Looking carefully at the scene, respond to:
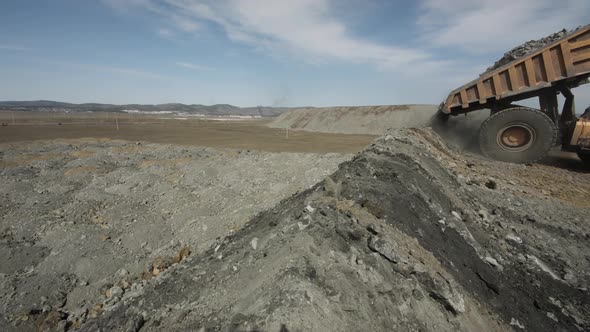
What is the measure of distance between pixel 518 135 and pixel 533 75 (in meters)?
1.70

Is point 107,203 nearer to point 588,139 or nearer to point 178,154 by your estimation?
point 178,154

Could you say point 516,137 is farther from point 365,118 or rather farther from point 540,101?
point 365,118

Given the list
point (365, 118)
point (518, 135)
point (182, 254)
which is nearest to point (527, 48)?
point (518, 135)

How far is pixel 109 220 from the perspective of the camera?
6754 mm

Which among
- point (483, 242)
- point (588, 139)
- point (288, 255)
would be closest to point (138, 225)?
point (288, 255)

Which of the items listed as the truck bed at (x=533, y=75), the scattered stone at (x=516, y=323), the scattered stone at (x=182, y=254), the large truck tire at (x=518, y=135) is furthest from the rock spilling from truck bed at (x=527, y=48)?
the scattered stone at (x=182, y=254)

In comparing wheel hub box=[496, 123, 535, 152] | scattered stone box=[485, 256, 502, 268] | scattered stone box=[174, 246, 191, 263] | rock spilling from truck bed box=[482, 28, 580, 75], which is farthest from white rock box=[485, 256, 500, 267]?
rock spilling from truck bed box=[482, 28, 580, 75]

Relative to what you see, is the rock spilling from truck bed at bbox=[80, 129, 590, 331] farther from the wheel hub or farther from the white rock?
the wheel hub

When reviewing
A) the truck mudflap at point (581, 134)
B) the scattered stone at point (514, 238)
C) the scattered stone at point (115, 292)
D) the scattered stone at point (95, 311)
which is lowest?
the scattered stone at point (514, 238)

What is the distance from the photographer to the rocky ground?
4516 mm

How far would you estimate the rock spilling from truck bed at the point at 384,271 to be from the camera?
8.29 feet

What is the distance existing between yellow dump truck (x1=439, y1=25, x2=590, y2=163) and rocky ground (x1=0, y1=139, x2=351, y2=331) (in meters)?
4.91

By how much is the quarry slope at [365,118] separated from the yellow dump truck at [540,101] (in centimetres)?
1934

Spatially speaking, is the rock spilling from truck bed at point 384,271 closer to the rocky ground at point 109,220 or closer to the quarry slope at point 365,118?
the rocky ground at point 109,220
